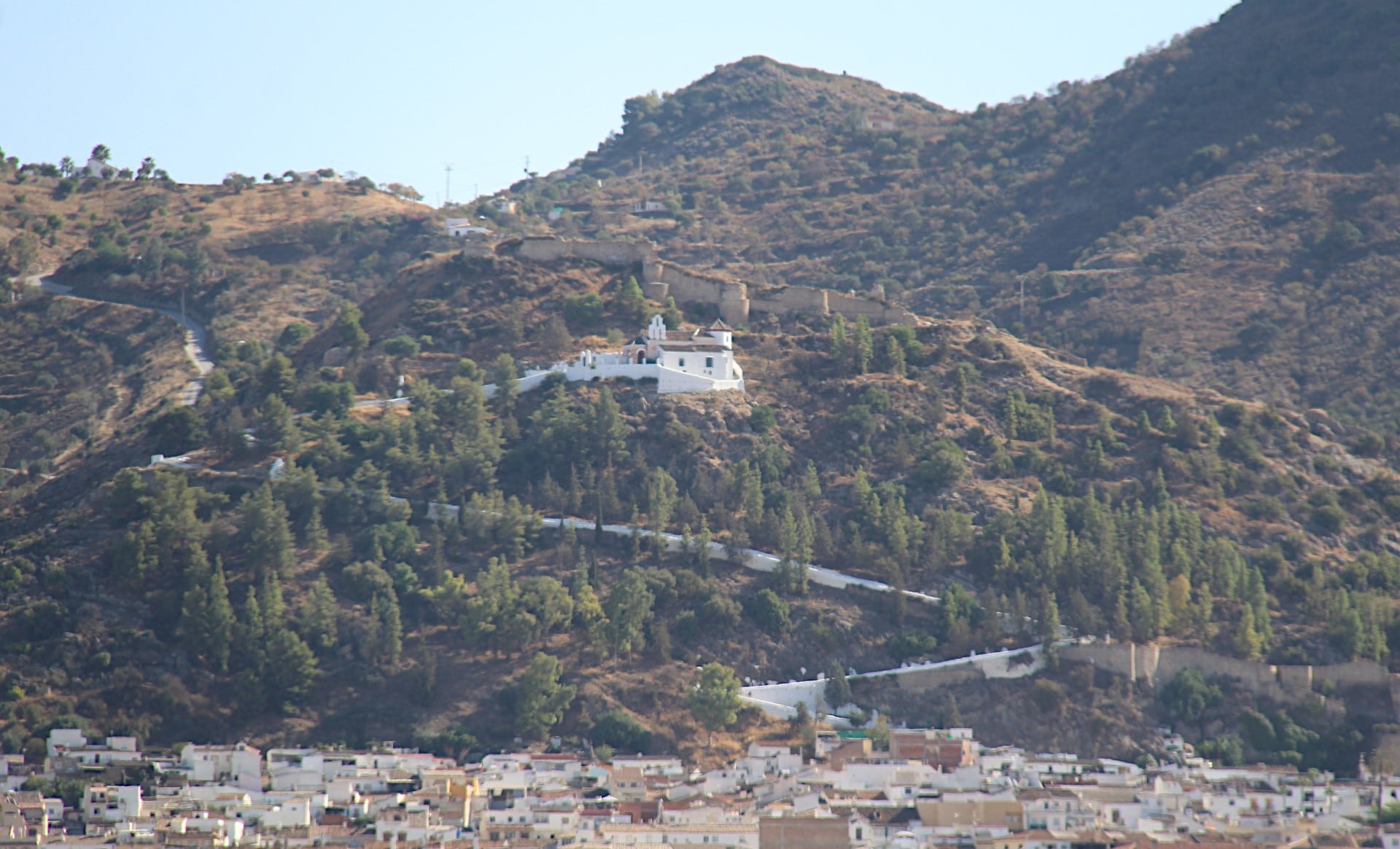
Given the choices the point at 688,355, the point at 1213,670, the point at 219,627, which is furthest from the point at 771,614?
the point at 219,627

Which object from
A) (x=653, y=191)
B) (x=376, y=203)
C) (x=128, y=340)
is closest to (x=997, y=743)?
(x=128, y=340)

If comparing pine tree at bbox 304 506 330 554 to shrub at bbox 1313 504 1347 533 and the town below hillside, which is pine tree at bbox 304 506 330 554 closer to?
the town below hillside

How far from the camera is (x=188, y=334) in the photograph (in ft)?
330

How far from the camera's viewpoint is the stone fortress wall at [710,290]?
86.9m

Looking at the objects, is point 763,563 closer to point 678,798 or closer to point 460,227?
point 678,798

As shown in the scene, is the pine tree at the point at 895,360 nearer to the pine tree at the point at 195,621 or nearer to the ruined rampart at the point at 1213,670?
the ruined rampart at the point at 1213,670

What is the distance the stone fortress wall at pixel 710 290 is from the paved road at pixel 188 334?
14924mm

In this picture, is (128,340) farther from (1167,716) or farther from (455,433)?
(1167,716)

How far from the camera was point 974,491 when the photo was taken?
73.9 metres

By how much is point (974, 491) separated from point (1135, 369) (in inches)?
1092

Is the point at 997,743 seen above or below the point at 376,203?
below

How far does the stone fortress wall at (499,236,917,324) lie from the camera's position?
86.9 meters

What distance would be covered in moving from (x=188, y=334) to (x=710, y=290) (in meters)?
28.6

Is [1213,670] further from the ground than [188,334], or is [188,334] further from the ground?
[188,334]
